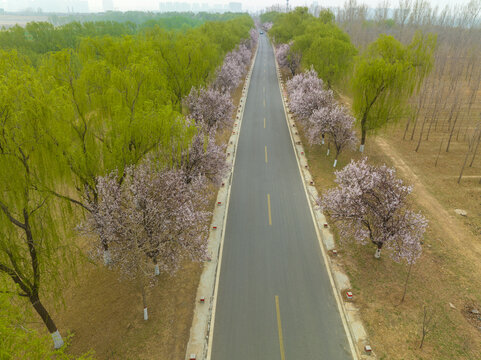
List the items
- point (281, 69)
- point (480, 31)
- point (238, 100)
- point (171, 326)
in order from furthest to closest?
point (480, 31) < point (281, 69) < point (238, 100) < point (171, 326)

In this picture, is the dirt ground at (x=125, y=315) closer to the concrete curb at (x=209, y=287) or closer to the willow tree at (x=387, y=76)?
the concrete curb at (x=209, y=287)

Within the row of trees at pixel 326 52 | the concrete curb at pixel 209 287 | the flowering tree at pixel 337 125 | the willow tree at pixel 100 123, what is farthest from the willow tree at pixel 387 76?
the willow tree at pixel 100 123

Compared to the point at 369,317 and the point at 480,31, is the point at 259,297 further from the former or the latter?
the point at 480,31

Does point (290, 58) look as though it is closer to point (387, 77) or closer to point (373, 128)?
point (387, 77)

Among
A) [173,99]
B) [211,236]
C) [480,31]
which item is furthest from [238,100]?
[480,31]

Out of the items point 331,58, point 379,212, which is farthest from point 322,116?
point 331,58

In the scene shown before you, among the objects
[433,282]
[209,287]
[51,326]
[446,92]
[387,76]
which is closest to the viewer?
[51,326]
